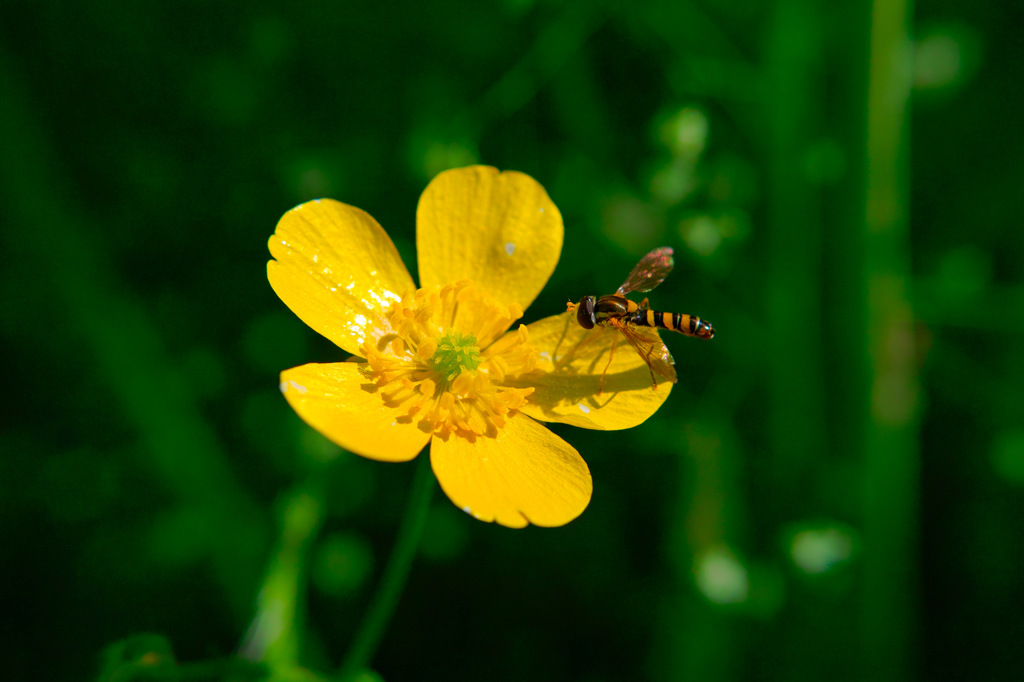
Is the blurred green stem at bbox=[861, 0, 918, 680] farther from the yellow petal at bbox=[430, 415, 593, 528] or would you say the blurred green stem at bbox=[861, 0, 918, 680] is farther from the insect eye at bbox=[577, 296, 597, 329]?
the yellow petal at bbox=[430, 415, 593, 528]

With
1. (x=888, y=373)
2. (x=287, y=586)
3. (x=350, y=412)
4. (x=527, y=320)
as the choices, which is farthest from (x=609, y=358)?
(x=888, y=373)

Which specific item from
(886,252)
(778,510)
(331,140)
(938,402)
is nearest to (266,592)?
(331,140)

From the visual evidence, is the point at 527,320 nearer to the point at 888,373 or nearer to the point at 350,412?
the point at 350,412

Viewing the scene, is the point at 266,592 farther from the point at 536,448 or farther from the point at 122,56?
the point at 122,56

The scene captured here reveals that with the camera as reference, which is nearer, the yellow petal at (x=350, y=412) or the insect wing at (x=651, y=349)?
the yellow petal at (x=350, y=412)

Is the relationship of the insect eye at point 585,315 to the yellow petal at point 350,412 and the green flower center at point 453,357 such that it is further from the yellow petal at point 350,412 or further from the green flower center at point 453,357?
the yellow petal at point 350,412

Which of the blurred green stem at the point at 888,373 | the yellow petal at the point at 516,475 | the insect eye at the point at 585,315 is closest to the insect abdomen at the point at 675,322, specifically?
the insect eye at the point at 585,315

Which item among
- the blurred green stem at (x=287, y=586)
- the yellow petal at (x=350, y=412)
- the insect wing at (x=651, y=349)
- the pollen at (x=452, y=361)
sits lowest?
the blurred green stem at (x=287, y=586)

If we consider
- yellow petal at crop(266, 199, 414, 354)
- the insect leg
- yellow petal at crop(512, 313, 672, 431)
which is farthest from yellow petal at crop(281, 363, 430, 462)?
the insect leg
